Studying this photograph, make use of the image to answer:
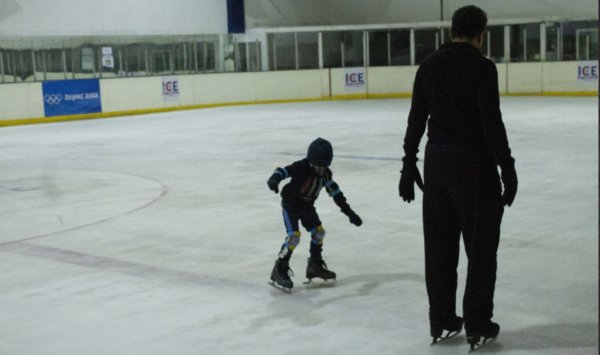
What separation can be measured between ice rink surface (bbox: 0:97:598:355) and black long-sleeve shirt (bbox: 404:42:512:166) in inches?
42.5

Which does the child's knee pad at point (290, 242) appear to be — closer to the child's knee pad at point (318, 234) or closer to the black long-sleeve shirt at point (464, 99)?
the child's knee pad at point (318, 234)

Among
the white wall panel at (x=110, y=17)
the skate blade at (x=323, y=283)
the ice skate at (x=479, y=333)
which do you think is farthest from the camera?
the white wall panel at (x=110, y=17)

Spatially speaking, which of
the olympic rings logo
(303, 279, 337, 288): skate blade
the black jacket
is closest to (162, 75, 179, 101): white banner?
the olympic rings logo

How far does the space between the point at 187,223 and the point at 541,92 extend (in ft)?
70.5

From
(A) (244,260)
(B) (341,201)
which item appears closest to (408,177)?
(B) (341,201)

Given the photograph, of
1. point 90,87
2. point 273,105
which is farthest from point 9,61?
point 273,105

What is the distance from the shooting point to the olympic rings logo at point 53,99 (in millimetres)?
23844

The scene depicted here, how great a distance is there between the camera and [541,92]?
27.7m

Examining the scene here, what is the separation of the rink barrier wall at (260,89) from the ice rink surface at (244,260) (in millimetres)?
9716

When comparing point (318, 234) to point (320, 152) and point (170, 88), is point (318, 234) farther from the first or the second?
point (170, 88)

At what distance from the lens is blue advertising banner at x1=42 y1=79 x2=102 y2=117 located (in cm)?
2391

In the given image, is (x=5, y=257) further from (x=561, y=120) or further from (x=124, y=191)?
(x=561, y=120)

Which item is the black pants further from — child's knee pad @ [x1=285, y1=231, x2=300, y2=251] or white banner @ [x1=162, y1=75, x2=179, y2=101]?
white banner @ [x1=162, y1=75, x2=179, y2=101]

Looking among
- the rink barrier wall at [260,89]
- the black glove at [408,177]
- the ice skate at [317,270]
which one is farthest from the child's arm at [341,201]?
the rink barrier wall at [260,89]
